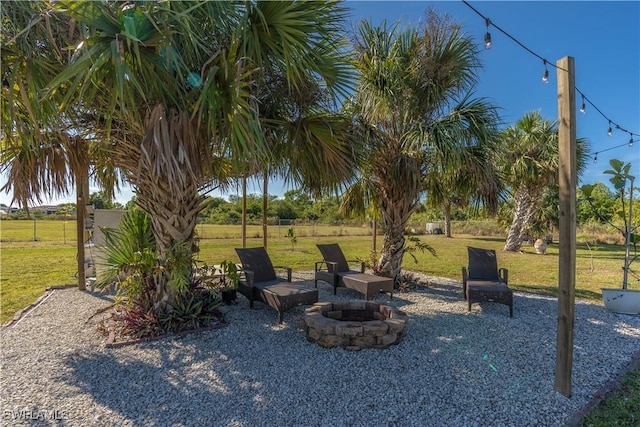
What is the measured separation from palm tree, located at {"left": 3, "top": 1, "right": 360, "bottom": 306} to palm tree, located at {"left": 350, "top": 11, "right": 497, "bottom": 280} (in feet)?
5.83

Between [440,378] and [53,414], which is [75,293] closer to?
[53,414]

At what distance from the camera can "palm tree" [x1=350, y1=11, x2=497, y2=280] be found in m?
5.91

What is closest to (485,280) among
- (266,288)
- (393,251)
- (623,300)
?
(393,251)

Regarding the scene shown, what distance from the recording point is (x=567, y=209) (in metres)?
2.98

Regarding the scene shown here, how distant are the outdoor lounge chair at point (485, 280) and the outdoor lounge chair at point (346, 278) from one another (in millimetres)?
1402

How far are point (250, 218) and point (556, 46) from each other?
2679 cm

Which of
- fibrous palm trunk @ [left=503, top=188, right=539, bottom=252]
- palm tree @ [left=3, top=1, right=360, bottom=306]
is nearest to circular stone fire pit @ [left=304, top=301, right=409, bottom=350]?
palm tree @ [left=3, top=1, right=360, bottom=306]

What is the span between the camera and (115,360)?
369 cm

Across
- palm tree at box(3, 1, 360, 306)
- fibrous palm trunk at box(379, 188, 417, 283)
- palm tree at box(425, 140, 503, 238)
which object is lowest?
fibrous palm trunk at box(379, 188, 417, 283)

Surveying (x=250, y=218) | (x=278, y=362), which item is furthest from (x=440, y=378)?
(x=250, y=218)

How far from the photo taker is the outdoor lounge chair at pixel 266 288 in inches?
195

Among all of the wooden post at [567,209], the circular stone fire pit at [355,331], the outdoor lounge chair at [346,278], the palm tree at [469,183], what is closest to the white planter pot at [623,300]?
the palm tree at [469,183]

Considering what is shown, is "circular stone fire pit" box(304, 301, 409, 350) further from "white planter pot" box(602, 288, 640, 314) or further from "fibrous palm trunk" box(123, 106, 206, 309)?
"white planter pot" box(602, 288, 640, 314)

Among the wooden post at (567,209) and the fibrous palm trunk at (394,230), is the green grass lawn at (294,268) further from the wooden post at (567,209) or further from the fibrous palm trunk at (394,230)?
the wooden post at (567,209)
